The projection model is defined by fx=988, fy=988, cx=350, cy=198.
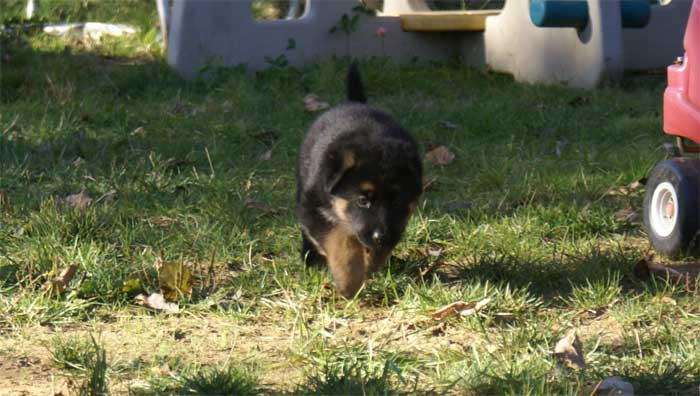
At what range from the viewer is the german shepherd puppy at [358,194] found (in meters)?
3.34

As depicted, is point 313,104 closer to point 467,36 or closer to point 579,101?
point 579,101

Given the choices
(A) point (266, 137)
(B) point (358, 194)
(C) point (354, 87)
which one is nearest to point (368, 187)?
(B) point (358, 194)

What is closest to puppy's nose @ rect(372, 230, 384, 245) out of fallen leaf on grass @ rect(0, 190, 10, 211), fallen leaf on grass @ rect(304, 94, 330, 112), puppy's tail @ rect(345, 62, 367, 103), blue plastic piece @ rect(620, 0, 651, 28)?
puppy's tail @ rect(345, 62, 367, 103)

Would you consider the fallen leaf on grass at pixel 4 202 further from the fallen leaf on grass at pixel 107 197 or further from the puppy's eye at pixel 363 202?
the puppy's eye at pixel 363 202

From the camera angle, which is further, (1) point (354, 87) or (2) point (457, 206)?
(2) point (457, 206)

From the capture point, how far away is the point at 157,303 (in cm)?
340

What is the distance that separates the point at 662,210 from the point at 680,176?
9.4 inches

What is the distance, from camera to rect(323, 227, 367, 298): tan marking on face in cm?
346

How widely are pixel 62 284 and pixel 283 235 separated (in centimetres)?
108

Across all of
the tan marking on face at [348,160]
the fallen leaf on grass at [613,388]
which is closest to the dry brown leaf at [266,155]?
the tan marking on face at [348,160]

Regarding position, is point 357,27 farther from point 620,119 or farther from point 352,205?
point 352,205

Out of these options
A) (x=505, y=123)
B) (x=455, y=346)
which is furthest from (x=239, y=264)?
(x=505, y=123)

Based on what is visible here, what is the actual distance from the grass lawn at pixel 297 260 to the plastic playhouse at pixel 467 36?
3.24 ft

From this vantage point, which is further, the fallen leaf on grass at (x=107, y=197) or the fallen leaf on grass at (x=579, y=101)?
the fallen leaf on grass at (x=579, y=101)
